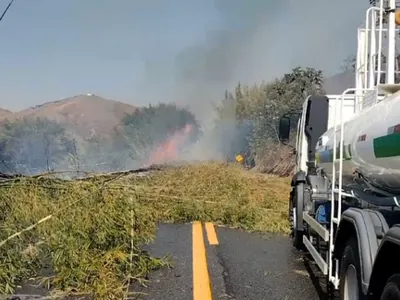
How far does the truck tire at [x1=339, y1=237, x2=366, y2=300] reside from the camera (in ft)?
15.4

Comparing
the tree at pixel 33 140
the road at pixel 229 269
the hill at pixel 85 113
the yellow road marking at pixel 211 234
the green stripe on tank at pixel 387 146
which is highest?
the hill at pixel 85 113

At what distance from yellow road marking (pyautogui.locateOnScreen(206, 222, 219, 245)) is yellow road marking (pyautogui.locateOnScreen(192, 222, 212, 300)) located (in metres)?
0.15

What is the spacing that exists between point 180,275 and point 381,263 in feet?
13.4

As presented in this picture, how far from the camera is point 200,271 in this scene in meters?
7.98

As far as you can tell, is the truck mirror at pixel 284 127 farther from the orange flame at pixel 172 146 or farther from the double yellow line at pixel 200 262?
the orange flame at pixel 172 146

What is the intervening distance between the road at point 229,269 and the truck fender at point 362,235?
5.53 feet

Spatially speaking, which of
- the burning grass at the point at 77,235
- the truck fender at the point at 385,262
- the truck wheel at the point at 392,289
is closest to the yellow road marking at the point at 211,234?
the burning grass at the point at 77,235

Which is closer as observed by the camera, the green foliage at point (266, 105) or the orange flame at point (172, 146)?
the orange flame at point (172, 146)

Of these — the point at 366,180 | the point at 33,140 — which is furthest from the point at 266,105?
the point at 366,180

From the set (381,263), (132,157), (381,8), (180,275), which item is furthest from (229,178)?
(132,157)

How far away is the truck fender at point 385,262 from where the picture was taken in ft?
12.3

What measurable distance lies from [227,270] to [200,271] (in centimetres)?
40

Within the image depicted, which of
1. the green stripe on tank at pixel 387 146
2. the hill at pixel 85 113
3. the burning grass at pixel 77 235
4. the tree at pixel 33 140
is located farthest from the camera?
the hill at pixel 85 113

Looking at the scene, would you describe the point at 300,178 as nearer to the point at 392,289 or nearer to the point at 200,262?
the point at 200,262
